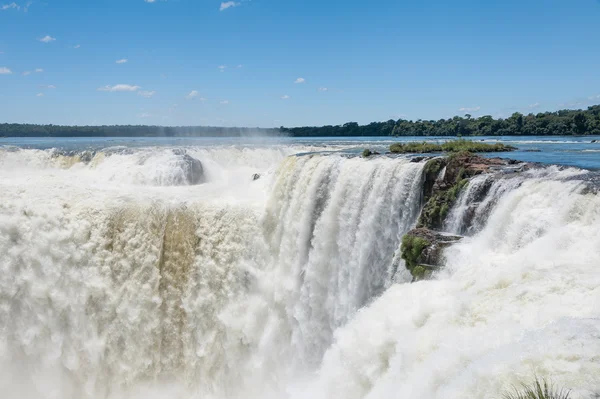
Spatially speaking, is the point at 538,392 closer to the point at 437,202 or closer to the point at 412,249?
the point at 412,249

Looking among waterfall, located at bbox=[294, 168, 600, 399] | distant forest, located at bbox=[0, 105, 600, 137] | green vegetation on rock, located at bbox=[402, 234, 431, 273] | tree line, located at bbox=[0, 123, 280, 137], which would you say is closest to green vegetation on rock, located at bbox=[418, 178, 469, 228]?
green vegetation on rock, located at bbox=[402, 234, 431, 273]

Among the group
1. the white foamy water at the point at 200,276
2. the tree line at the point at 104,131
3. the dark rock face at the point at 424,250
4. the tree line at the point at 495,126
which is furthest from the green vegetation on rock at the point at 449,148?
the tree line at the point at 104,131

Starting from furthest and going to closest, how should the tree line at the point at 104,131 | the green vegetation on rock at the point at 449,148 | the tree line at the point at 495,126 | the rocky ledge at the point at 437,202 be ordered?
the tree line at the point at 104,131 → the tree line at the point at 495,126 → the green vegetation on rock at the point at 449,148 → the rocky ledge at the point at 437,202

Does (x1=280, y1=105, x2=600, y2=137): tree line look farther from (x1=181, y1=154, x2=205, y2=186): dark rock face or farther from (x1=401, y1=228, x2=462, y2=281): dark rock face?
(x1=401, y1=228, x2=462, y2=281): dark rock face

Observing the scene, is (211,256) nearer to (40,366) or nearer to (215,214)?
(215,214)

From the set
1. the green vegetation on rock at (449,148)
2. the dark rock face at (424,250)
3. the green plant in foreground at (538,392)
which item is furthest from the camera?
the green vegetation on rock at (449,148)

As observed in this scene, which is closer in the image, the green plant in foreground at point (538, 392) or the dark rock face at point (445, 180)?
the green plant in foreground at point (538, 392)

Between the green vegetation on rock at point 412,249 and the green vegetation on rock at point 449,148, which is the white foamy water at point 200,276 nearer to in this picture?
the green vegetation on rock at point 412,249
